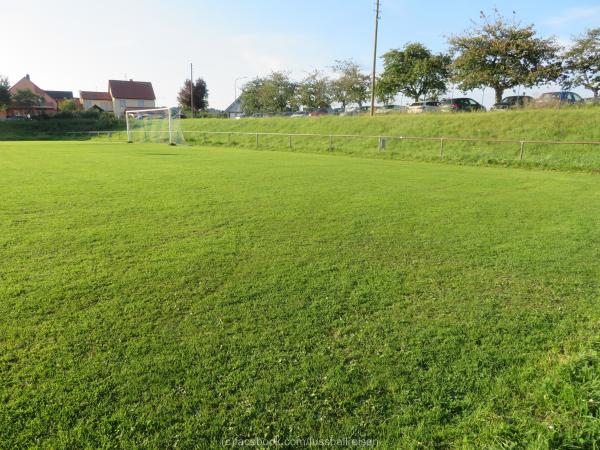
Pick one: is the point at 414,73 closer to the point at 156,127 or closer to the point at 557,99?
the point at 557,99

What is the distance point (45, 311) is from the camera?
13.7ft

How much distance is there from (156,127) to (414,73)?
88.9 ft

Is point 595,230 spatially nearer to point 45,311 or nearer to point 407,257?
point 407,257

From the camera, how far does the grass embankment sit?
66.6ft

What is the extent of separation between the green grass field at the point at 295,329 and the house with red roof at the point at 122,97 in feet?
319

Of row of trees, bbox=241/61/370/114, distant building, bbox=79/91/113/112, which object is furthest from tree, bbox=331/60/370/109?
distant building, bbox=79/91/113/112

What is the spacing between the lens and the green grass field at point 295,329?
2830 mm

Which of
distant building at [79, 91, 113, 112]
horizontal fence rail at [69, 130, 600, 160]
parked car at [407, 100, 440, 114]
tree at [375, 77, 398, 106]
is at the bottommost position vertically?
horizontal fence rail at [69, 130, 600, 160]

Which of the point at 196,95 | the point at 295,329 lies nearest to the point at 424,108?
the point at 295,329

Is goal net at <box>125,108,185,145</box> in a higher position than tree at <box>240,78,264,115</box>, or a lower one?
lower

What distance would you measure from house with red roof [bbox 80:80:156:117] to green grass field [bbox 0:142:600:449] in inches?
3822

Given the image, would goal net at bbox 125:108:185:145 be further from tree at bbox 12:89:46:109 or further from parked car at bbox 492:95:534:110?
tree at bbox 12:89:46:109

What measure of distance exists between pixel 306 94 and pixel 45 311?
65.4m

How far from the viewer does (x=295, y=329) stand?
3.98 meters
